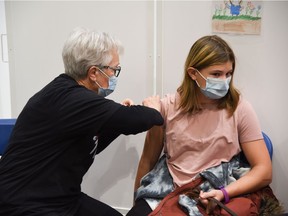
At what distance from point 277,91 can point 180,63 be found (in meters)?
0.55

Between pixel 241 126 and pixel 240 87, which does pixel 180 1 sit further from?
Answer: pixel 241 126

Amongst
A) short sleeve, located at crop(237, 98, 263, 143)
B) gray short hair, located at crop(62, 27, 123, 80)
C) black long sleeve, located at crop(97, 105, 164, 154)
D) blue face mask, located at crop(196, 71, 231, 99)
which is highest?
gray short hair, located at crop(62, 27, 123, 80)

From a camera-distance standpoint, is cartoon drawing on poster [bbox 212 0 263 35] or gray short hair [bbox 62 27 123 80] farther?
cartoon drawing on poster [bbox 212 0 263 35]

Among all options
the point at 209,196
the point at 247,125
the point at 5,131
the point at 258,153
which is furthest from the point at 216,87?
the point at 5,131

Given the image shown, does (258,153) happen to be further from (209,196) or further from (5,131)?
(5,131)

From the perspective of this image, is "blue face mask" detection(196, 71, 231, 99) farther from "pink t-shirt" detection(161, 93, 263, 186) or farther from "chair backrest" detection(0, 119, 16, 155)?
"chair backrest" detection(0, 119, 16, 155)

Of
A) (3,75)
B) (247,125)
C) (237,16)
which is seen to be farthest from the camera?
(3,75)

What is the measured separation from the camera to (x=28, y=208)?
1112mm

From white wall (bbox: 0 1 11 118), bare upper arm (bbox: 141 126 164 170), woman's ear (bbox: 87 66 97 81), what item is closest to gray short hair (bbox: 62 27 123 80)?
woman's ear (bbox: 87 66 97 81)

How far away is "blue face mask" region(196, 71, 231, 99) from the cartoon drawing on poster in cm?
38

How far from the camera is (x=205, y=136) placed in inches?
55.1

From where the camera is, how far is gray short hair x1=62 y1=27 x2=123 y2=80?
3.88ft

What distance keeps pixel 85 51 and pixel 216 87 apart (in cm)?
59

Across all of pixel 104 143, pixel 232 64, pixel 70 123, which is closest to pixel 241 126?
pixel 232 64
